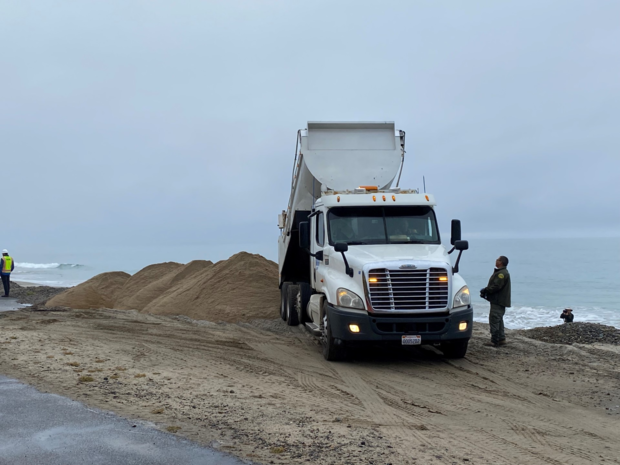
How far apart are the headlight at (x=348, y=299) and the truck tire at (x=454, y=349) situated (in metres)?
1.83

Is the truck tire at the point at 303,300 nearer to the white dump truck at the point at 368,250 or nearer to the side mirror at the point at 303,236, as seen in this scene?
the white dump truck at the point at 368,250

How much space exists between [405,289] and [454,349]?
5.85 ft

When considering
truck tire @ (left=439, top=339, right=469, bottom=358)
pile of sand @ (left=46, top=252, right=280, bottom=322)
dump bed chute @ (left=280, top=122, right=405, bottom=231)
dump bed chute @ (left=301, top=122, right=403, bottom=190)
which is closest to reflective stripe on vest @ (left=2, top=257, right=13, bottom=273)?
pile of sand @ (left=46, top=252, right=280, bottom=322)

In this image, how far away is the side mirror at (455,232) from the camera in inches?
422

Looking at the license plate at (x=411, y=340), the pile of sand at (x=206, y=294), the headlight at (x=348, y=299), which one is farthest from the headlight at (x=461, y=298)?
the pile of sand at (x=206, y=294)

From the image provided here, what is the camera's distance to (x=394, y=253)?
9695mm

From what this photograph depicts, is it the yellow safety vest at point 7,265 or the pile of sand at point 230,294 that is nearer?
the pile of sand at point 230,294

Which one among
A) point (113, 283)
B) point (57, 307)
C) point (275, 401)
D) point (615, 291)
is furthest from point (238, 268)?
point (615, 291)

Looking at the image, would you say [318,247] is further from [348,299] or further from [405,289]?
[405,289]

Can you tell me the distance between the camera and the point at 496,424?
6.28 meters

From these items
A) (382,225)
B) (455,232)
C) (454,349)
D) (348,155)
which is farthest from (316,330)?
(348,155)

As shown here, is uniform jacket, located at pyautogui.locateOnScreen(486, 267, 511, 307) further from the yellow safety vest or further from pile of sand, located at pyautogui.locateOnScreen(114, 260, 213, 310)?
the yellow safety vest

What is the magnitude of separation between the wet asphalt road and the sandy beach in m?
0.25

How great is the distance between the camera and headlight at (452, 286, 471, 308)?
9461 millimetres
